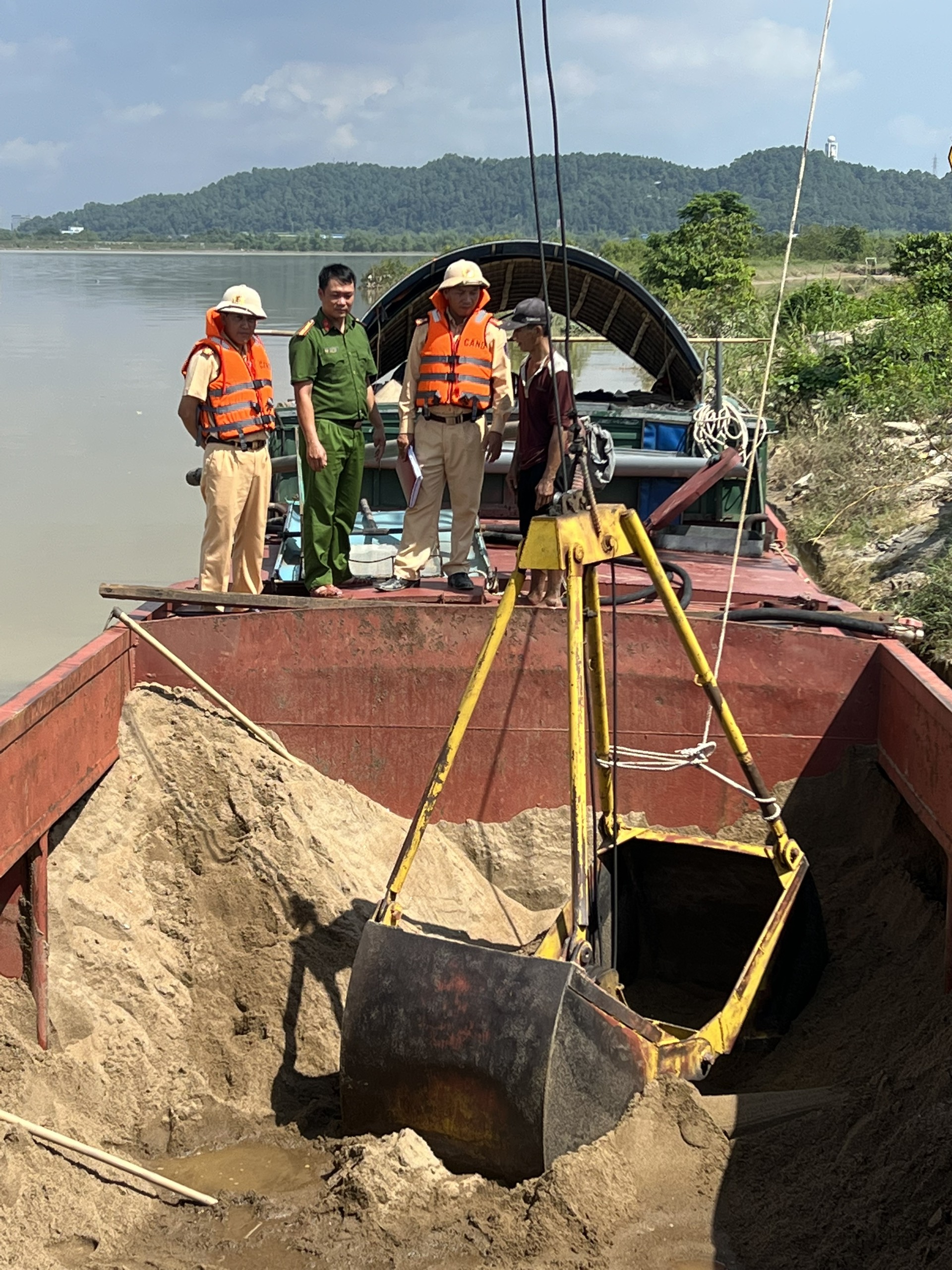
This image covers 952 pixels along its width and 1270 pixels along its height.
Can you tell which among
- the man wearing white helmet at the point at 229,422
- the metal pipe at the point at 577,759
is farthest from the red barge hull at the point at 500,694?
the metal pipe at the point at 577,759

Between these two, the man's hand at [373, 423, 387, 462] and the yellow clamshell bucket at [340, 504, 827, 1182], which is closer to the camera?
the yellow clamshell bucket at [340, 504, 827, 1182]

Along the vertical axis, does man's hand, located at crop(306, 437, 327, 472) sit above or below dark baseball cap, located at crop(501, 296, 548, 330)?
below

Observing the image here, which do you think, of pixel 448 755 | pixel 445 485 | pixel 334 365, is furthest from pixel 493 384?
pixel 448 755

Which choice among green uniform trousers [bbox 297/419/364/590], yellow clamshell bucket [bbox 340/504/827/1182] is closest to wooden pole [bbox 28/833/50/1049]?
yellow clamshell bucket [bbox 340/504/827/1182]

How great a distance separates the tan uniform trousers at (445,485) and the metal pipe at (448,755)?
2.81 meters

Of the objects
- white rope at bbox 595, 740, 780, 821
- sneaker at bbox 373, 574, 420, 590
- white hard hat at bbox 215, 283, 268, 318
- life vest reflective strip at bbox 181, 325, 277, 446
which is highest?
white hard hat at bbox 215, 283, 268, 318

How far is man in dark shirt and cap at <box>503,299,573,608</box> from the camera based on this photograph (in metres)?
6.15

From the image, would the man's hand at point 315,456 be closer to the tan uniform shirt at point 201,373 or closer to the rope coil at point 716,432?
the tan uniform shirt at point 201,373

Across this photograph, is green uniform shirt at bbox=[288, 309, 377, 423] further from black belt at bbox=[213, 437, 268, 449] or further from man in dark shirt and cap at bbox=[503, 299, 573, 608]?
man in dark shirt and cap at bbox=[503, 299, 573, 608]

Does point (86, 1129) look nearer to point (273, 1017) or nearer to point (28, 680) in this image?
point (273, 1017)

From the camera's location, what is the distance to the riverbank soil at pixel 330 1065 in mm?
3531

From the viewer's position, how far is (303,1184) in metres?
3.96

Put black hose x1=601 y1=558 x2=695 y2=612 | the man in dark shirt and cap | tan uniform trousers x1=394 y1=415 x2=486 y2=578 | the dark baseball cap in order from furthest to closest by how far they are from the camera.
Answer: tan uniform trousers x1=394 y1=415 x2=486 y2=578
the dark baseball cap
the man in dark shirt and cap
black hose x1=601 y1=558 x2=695 y2=612

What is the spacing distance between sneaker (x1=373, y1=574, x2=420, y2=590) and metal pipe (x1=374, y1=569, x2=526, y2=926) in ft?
9.09
